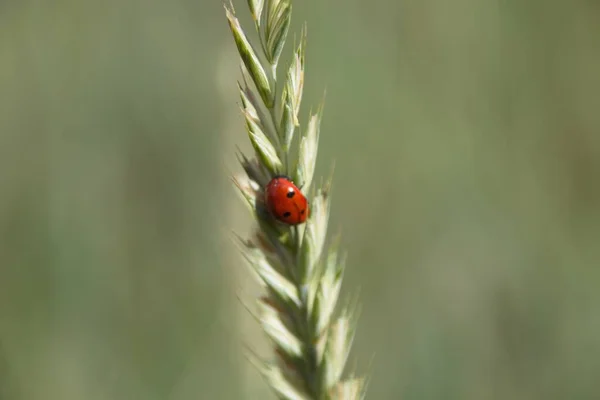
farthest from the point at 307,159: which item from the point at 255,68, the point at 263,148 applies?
the point at 255,68

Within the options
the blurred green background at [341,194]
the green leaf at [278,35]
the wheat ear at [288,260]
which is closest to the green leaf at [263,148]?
the wheat ear at [288,260]

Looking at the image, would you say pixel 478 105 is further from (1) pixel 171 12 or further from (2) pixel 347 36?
(1) pixel 171 12

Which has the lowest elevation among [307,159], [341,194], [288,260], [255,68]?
[341,194]

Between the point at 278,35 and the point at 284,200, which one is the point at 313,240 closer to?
the point at 284,200

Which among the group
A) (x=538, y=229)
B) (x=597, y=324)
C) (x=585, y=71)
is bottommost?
(x=597, y=324)

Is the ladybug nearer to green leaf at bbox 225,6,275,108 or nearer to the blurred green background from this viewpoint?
green leaf at bbox 225,6,275,108

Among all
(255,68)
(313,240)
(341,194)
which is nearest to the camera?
(255,68)

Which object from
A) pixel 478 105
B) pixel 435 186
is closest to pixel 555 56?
pixel 478 105
